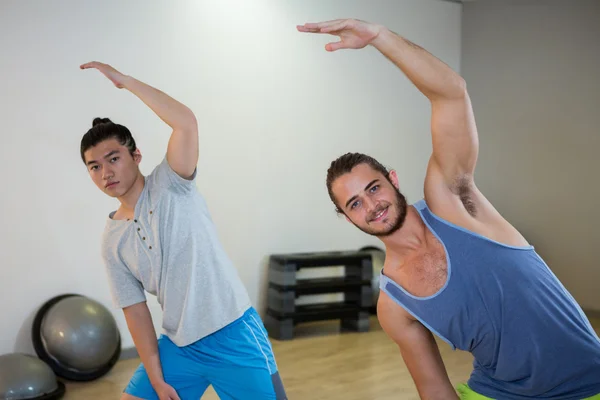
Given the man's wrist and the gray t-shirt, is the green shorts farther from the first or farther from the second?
the man's wrist

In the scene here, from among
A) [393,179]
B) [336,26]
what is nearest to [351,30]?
[336,26]

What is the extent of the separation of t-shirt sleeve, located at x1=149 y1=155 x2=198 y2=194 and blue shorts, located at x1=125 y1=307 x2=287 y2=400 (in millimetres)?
489

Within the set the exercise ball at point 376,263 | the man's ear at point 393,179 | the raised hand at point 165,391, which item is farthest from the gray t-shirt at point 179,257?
the exercise ball at point 376,263

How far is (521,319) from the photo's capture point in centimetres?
171

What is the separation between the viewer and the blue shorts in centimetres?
227

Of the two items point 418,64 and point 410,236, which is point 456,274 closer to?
point 410,236

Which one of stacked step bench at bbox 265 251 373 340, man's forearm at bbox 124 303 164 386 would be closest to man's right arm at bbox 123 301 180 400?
man's forearm at bbox 124 303 164 386

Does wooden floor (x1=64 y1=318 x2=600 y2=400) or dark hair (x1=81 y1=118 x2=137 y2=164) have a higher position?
dark hair (x1=81 y1=118 x2=137 y2=164)

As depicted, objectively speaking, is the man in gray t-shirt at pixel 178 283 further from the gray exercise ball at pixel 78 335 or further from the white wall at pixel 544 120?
the white wall at pixel 544 120

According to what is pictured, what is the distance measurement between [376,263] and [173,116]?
12.6 ft

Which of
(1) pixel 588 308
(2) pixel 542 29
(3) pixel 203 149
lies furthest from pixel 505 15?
(3) pixel 203 149

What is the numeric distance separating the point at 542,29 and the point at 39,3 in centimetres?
430

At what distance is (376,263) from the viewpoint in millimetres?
5797

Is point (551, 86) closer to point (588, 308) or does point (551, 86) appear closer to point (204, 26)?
point (588, 308)
